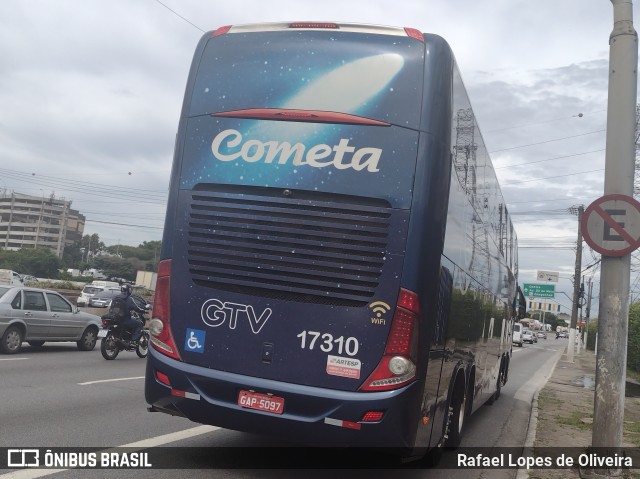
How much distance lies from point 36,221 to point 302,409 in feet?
486

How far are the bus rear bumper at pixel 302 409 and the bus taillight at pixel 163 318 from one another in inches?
7.2

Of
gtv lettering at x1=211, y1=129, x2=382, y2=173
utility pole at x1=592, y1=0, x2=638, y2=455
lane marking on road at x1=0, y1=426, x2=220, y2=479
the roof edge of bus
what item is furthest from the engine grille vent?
utility pole at x1=592, y1=0, x2=638, y2=455

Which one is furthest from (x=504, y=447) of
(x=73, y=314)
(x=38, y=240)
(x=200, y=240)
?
(x=38, y=240)

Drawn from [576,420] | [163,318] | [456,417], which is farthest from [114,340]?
[576,420]

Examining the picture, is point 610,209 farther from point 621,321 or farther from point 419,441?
point 419,441

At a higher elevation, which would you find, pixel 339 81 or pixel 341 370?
pixel 339 81

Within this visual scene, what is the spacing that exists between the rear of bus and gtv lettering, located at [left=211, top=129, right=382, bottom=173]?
0.04 feet

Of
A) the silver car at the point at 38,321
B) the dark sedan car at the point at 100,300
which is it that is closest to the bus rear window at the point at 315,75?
the silver car at the point at 38,321

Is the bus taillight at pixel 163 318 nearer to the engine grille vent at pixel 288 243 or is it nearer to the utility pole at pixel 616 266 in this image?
the engine grille vent at pixel 288 243

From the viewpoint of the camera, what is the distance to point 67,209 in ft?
465

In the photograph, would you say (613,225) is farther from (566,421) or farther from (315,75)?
(566,421)

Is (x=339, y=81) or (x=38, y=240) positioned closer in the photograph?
(x=339, y=81)

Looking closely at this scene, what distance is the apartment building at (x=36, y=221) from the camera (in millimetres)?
137625

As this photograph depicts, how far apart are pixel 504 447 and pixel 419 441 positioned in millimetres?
4092
